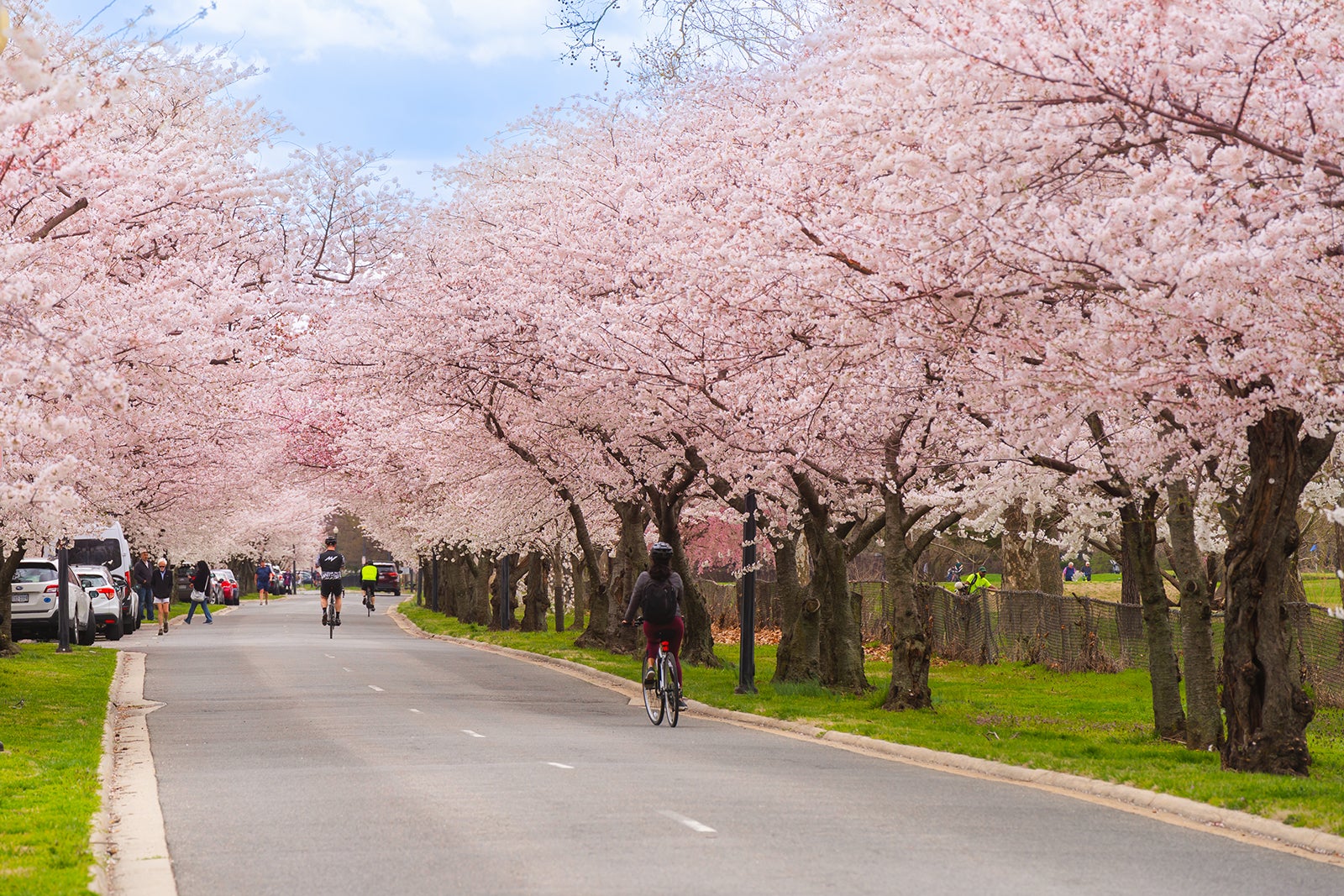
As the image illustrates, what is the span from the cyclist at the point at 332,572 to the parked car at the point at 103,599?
4.54 metres

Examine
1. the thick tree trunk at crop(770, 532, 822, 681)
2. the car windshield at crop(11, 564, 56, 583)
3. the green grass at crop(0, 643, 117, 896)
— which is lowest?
the green grass at crop(0, 643, 117, 896)

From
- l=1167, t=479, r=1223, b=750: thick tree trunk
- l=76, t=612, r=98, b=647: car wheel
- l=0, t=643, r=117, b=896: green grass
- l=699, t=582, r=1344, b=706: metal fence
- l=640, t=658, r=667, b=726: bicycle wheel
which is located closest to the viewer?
l=0, t=643, r=117, b=896: green grass

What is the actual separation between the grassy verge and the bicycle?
1.66 meters

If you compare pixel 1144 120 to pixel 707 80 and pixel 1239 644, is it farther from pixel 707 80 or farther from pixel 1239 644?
pixel 707 80

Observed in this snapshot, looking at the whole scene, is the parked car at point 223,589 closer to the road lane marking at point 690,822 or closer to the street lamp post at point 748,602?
the street lamp post at point 748,602

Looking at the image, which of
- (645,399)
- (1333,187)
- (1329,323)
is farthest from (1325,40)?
(645,399)

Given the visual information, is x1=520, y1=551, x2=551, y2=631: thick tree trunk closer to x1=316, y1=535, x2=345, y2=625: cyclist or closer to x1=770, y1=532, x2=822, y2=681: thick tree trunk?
x1=316, y1=535, x2=345, y2=625: cyclist

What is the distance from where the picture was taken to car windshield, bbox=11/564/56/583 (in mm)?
33719

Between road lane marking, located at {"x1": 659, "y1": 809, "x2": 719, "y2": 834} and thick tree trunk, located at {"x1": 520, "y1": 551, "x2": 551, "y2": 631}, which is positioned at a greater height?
thick tree trunk, located at {"x1": 520, "y1": 551, "x2": 551, "y2": 631}

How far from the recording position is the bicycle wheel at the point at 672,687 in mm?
16781

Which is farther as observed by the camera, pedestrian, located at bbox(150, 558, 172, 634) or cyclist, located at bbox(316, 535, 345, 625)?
pedestrian, located at bbox(150, 558, 172, 634)

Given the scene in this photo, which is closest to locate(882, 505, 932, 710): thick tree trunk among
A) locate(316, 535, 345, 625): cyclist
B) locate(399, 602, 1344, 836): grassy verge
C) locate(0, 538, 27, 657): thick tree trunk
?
locate(399, 602, 1344, 836): grassy verge

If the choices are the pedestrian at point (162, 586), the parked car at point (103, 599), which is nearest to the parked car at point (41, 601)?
the parked car at point (103, 599)

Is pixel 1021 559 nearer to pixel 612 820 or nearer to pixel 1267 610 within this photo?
pixel 1267 610
